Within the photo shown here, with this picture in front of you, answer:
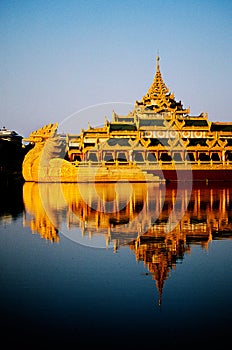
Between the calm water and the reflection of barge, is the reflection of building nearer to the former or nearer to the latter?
the calm water

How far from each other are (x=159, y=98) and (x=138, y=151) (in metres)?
12.2

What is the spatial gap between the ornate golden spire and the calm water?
38.8 meters

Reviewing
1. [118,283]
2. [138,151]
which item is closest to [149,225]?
[118,283]

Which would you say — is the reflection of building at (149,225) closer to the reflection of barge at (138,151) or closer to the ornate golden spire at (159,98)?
the reflection of barge at (138,151)

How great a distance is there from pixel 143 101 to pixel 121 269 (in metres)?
46.0

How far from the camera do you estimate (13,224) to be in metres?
12.4

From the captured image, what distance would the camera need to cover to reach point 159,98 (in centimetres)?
5094

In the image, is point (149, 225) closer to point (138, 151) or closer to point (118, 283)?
point (118, 283)

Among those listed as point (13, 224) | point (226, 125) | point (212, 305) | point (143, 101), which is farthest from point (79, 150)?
point (212, 305)

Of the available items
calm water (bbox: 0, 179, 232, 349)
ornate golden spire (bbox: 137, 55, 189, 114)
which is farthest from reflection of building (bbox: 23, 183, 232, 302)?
ornate golden spire (bbox: 137, 55, 189, 114)

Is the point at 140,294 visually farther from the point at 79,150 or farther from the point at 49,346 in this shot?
the point at 79,150

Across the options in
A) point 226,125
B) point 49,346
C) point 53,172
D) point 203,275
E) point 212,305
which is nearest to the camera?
point 49,346

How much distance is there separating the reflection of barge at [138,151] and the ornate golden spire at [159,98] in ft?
2.73

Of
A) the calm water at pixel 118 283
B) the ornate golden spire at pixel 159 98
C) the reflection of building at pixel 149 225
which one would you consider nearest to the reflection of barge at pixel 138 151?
the ornate golden spire at pixel 159 98
